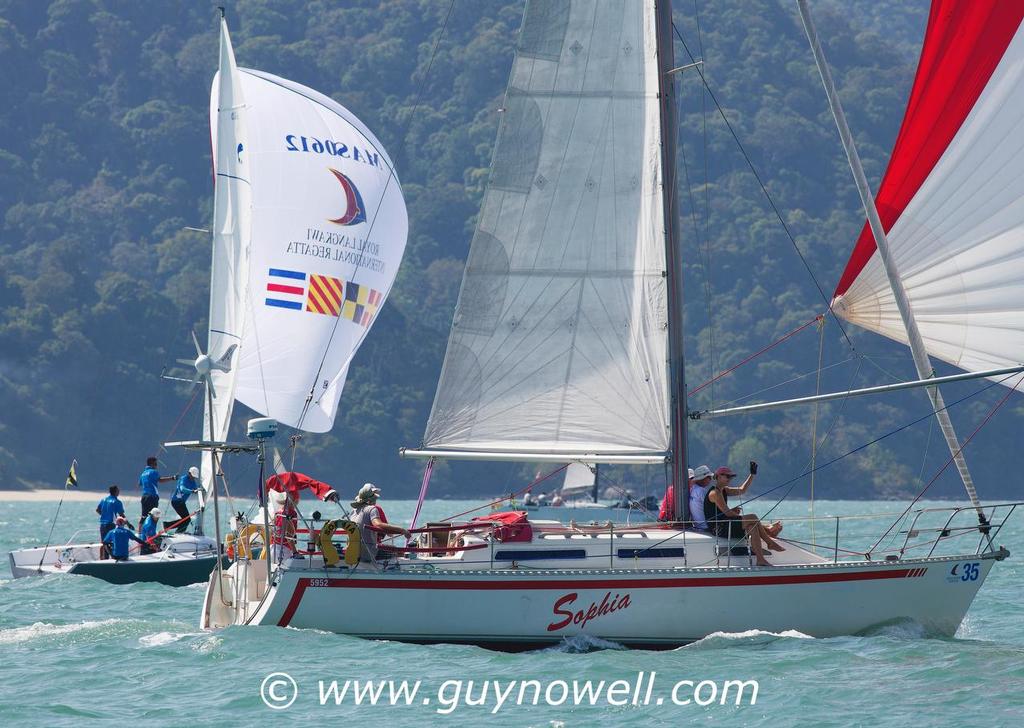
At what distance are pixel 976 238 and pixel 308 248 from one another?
39.6 feet

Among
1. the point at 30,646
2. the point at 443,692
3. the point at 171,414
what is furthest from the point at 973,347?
the point at 171,414

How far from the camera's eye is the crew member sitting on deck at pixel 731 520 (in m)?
13.7

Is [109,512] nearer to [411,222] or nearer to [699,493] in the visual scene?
[699,493]

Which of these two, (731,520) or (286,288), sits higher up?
(286,288)

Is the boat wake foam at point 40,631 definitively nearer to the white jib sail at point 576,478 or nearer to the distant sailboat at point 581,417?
the distant sailboat at point 581,417

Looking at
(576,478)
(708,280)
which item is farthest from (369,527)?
(576,478)

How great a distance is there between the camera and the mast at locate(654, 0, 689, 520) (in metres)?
14.3

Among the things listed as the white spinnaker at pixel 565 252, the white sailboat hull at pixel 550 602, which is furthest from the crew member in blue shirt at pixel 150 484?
the white sailboat hull at pixel 550 602

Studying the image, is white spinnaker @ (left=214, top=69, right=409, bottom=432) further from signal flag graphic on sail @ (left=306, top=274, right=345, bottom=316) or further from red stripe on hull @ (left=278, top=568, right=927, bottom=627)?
red stripe on hull @ (left=278, top=568, right=927, bottom=627)

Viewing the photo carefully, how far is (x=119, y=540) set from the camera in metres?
21.0

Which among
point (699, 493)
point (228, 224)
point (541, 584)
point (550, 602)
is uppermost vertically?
point (228, 224)

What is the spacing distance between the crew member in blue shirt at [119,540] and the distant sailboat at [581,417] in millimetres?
6448

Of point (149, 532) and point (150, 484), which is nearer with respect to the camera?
point (150, 484)

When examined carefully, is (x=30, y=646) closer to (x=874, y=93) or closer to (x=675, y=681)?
(x=675, y=681)
